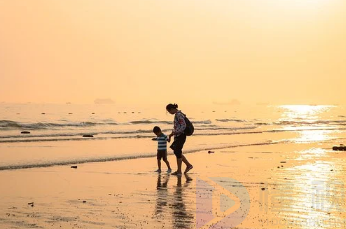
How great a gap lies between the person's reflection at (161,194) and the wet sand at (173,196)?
18 millimetres

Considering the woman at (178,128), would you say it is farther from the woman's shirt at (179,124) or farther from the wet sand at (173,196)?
the wet sand at (173,196)

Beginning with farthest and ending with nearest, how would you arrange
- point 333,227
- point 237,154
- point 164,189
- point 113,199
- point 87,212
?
point 237,154
point 164,189
point 113,199
point 87,212
point 333,227

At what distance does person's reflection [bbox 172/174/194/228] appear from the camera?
898cm

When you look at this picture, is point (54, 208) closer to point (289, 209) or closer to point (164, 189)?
point (164, 189)

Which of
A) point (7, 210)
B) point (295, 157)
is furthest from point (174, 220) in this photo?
point (295, 157)

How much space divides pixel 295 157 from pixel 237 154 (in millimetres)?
2508

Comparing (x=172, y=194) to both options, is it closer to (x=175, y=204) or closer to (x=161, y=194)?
(x=161, y=194)

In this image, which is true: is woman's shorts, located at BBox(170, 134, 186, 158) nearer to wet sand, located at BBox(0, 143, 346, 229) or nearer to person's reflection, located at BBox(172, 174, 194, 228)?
wet sand, located at BBox(0, 143, 346, 229)

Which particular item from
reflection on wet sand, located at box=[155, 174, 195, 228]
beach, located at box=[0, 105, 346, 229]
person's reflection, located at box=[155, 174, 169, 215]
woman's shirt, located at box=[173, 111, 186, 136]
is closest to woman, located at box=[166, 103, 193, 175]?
woman's shirt, located at box=[173, 111, 186, 136]

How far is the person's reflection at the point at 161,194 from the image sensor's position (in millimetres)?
10288

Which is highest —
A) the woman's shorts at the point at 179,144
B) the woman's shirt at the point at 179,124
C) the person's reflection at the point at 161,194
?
the woman's shirt at the point at 179,124

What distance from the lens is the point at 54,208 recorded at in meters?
10.3

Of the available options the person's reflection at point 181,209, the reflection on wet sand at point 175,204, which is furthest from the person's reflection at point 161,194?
the person's reflection at point 181,209

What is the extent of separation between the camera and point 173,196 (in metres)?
11.7
